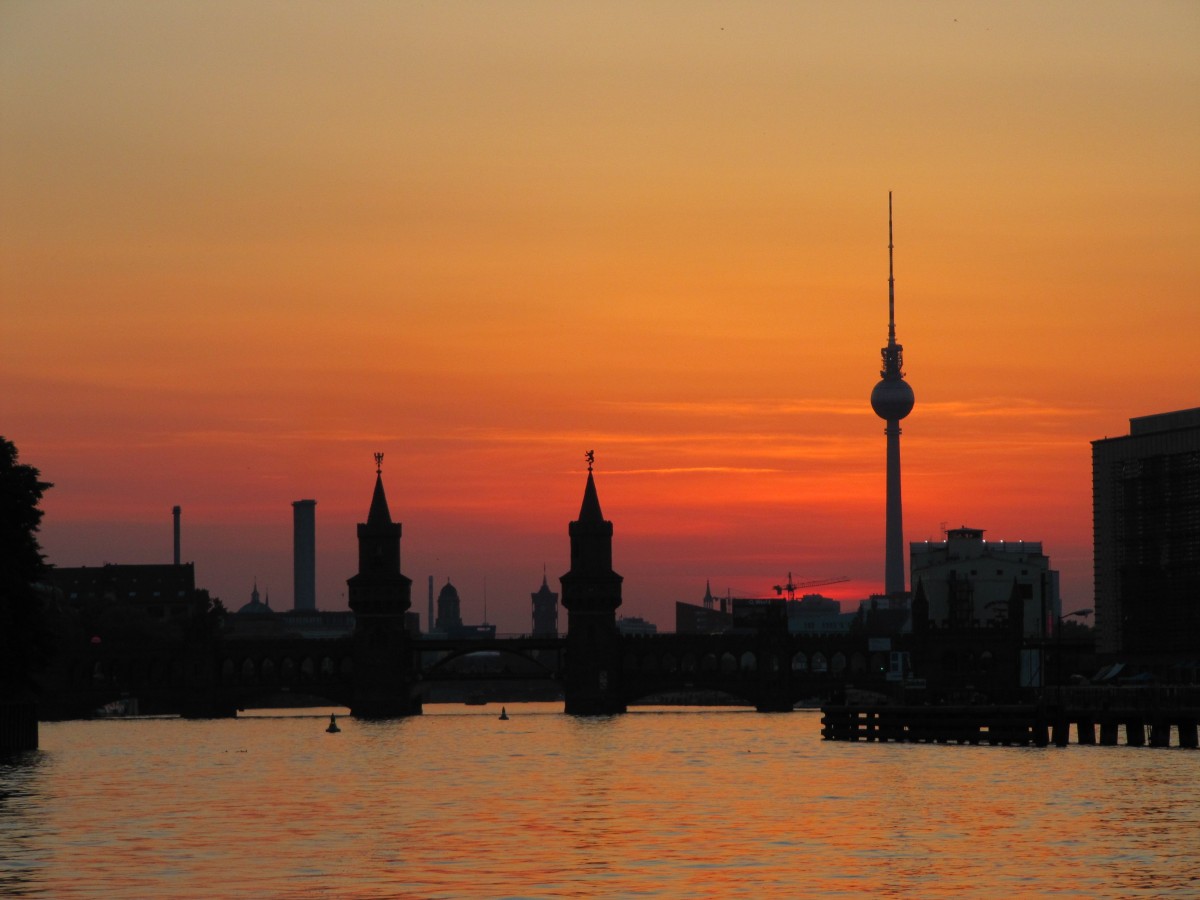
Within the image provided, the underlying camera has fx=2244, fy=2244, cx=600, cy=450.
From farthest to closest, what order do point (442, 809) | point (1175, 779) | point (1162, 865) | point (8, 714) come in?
point (8, 714) → point (1175, 779) → point (442, 809) → point (1162, 865)

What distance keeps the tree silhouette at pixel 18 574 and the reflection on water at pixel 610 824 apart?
5.05m

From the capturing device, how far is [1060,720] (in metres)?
120

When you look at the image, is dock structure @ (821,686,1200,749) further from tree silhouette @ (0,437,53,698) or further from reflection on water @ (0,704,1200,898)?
tree silhouette @ (0,437,53,698)

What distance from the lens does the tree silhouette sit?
103 metres

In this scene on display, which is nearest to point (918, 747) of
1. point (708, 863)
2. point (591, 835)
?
point (591, 835)

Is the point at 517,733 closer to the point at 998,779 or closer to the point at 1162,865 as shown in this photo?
the point at 998,779

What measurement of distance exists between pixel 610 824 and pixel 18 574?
44.7 metres

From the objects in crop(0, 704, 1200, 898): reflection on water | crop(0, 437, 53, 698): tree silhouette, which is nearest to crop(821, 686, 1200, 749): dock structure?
crop(0, 704, 1200, 898): reflection on water

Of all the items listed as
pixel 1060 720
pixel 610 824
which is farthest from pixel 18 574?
pixel 1060 720

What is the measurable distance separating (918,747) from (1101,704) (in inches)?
413

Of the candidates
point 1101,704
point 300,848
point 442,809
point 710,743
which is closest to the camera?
point 300,848

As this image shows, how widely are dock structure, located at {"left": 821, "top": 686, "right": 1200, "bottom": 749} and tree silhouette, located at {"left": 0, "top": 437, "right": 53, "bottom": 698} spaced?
5137 cm

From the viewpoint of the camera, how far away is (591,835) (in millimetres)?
67000

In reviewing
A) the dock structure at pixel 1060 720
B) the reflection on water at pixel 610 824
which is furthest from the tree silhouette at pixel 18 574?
the dock structure at pixel 1060 720
